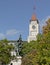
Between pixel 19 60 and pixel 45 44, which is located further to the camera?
pixel 19 60

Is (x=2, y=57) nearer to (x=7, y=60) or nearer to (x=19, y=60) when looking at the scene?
(x=7, y=60)

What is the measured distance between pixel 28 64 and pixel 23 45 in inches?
1340

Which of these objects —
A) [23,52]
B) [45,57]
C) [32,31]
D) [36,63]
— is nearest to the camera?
[45,57]

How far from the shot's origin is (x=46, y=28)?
102 feet

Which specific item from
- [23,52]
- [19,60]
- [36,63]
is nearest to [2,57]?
[19,60]

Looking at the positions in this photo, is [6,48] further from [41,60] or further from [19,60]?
[41,60]

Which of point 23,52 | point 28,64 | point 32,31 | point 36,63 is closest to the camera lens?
point 36,63

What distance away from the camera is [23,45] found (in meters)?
84.9

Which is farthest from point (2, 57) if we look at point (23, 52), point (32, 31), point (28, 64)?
point (32, 31)

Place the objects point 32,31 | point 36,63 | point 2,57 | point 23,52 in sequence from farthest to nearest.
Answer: point 32,31 < point 23,52 < point 2,57 < point 36,63

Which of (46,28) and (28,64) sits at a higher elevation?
(46,28)

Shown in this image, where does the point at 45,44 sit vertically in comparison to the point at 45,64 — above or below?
above

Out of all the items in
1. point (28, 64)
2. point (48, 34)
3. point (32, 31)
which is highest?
point (32, 31)

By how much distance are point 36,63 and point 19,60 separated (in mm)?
42888
